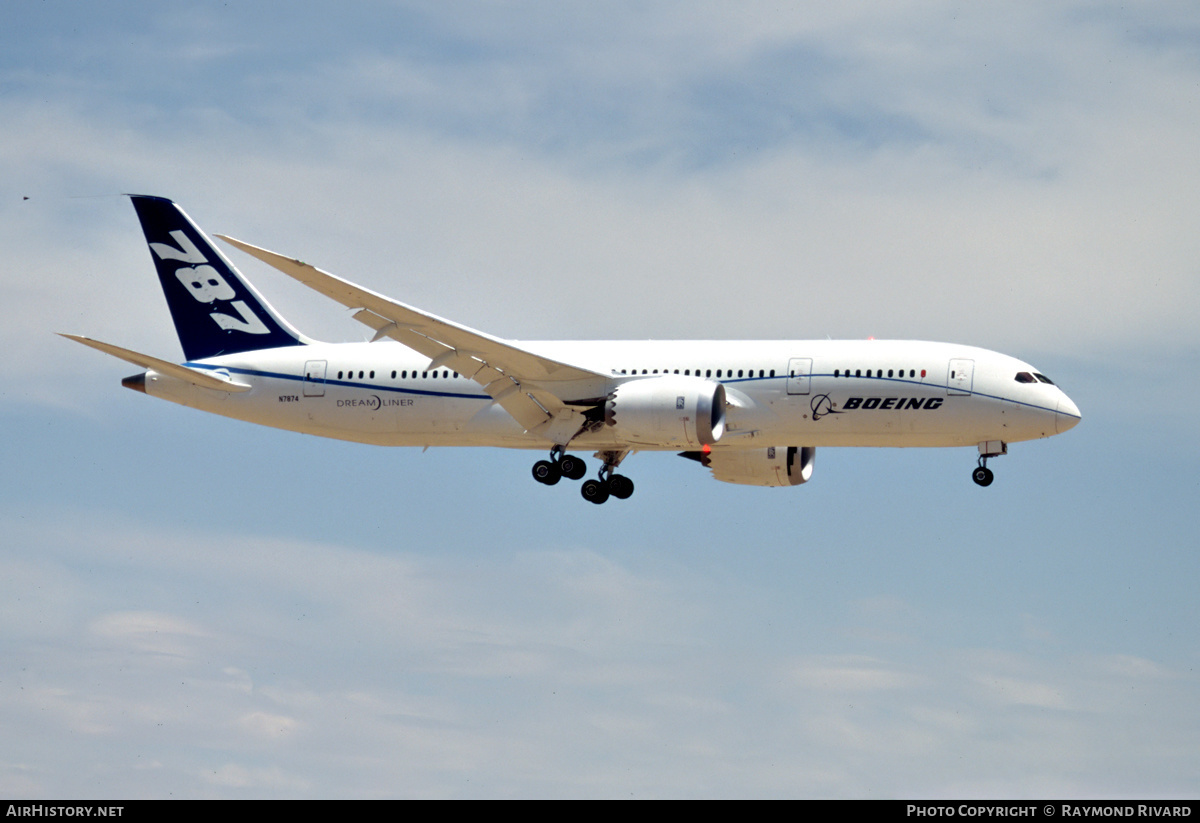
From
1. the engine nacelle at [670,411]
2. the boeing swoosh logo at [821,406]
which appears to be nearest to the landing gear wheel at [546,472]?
the engine nacelle at [670,411]

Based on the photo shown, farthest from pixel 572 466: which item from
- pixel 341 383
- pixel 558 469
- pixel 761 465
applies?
pixel 341 383

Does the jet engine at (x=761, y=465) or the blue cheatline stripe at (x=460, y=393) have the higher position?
the blue cheatline stripe at (x=460, y=393)

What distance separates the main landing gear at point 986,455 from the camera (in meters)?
45.0

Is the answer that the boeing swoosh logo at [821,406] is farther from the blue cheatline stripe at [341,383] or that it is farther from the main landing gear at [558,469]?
the blue cheatline stripe at [341,383]

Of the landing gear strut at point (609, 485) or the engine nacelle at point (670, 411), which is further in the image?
the landing gear strut at point (609, 485)

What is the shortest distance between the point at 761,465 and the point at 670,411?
28.3ft

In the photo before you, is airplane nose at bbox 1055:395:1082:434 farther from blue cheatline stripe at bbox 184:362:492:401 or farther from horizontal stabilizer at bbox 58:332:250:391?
horizontal stabilizer at bbox 58:332:250:391

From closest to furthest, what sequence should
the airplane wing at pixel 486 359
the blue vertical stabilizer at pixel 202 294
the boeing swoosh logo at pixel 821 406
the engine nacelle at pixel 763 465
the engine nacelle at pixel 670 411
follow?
the airplane wing at pixel 486 359, the engine nacelle at pixel 670 411, the boeing swoosh logo at pixel 821 406, the engine nacelle at pixel 763 465, the blue vertical stabilizer at pixel 202 294

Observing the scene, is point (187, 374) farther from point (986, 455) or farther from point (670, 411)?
point (986, 455)

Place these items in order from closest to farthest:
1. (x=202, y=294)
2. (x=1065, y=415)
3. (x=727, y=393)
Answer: (x=1065, y=415) → (x=727, y=393) → (x=202, y=294)

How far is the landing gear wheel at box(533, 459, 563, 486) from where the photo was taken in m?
47.9

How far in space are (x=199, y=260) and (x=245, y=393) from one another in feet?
19.6

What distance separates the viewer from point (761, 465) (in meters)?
51.8
